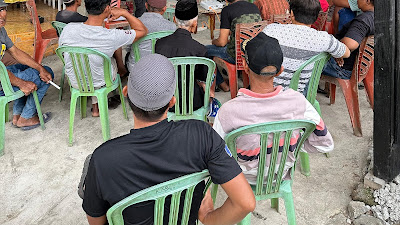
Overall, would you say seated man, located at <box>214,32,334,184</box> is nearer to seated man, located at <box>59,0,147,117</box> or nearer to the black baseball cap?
the black baseball cap

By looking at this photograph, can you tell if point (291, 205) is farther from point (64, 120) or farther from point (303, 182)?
point (64, 120)

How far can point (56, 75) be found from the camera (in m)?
4.95

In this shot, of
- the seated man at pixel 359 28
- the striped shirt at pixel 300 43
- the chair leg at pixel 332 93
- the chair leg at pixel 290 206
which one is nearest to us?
the chair leg at pixel 290 206

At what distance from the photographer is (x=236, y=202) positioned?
5.12 ft

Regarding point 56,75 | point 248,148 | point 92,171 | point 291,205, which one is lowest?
point 56,75

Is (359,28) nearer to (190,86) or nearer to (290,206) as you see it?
(190,86)

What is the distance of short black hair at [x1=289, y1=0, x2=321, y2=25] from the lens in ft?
9.66

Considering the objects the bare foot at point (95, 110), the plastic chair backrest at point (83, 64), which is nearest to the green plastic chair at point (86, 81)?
the plastic chair backrest at point (83, 64)

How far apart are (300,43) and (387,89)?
64 centimetres

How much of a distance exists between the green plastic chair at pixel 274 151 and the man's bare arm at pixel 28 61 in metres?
2.31

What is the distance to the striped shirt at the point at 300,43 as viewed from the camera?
112 inches

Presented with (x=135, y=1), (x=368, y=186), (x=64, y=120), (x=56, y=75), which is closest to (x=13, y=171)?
(x=64, y=120)

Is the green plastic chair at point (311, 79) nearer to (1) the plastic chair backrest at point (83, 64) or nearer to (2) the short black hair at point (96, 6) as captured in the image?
(1) the plastic chair backrest at point (83, 64)

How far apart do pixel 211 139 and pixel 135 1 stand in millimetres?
4635
